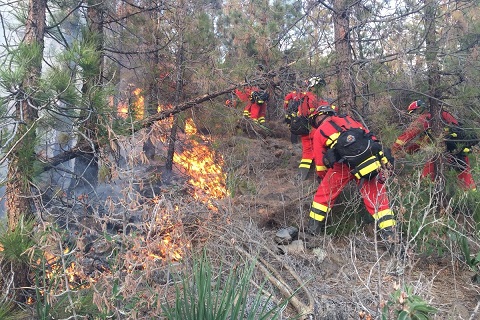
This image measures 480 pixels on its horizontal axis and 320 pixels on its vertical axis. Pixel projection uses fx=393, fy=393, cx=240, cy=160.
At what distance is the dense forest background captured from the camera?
3041 millimetres

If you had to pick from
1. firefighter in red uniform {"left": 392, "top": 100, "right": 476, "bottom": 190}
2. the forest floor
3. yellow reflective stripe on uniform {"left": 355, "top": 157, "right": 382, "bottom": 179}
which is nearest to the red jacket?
firefighter in red uniform {"left": 392, "top": 100, "right": 476, "bottom": 190}

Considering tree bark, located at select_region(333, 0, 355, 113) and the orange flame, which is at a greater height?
tree bark, located at select_region(333, 0, 355, 113)

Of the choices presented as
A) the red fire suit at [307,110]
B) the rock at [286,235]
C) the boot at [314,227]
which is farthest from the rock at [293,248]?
the red fire suit at [307,110]

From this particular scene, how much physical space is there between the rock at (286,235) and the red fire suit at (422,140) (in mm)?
1992

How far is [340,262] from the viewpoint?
4.82 meters

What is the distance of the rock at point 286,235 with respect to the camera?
17.4ft

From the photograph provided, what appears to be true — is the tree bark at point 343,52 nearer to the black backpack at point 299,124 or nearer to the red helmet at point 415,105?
the red helmet at point 415,105

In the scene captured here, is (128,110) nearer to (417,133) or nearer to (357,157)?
(357,157)

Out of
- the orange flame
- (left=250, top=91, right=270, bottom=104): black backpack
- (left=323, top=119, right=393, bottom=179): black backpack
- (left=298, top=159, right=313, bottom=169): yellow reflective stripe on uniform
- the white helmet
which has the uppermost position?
(left=250, top=91, right=270, bottom=104): black backpack

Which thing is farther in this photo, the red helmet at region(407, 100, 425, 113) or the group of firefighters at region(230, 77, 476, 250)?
the red helmet at region(407, 100, 425, 113)

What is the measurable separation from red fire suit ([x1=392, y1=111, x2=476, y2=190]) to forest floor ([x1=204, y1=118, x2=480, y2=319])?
1053 mm

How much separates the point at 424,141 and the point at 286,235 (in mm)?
2876

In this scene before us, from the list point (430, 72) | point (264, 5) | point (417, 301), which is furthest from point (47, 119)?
point (264, 5)

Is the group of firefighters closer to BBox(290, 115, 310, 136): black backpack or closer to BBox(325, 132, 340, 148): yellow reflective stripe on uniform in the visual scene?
BBox(325, 132, 340, 148): yellow reflective stripe on uniform
